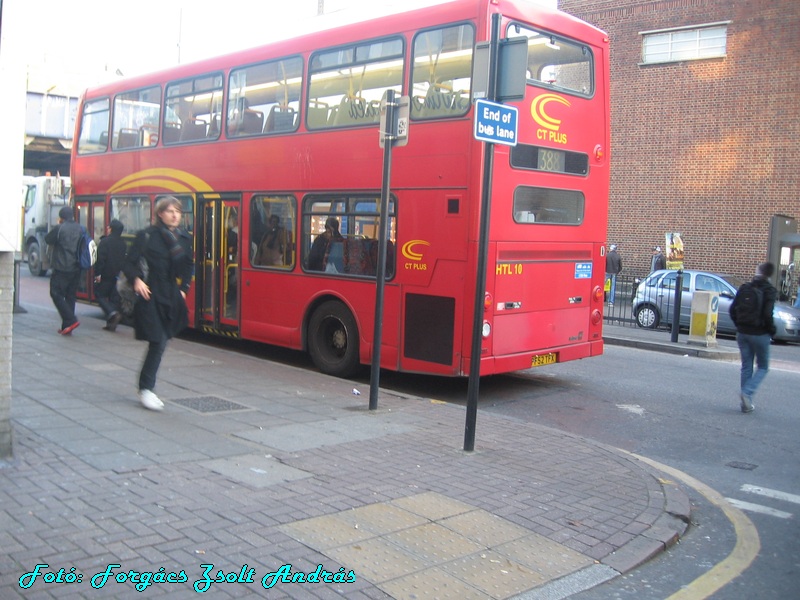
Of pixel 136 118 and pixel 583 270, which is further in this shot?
pixel 136 118

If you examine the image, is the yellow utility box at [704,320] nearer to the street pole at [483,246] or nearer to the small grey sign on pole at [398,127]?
the small grey sign on pole at [398,127]

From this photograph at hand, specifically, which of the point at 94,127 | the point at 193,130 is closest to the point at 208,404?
the point at 193,130

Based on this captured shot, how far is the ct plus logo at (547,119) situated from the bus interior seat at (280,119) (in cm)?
351

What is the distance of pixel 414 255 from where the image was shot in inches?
372

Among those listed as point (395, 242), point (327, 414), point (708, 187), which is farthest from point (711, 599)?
point (708, 187)

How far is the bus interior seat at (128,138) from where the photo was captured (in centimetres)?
1430

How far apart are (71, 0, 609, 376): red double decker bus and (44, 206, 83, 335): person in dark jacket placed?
183cm

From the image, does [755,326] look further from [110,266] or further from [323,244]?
[110,266]

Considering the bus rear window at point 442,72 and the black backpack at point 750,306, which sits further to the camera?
the black backpack at point 750,306

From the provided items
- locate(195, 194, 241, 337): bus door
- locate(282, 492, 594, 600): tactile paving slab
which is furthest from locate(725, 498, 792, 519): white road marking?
locate(195, 194, 241, 337): bus door

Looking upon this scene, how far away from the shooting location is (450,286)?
9.15 meters

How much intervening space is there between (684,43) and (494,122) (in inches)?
867

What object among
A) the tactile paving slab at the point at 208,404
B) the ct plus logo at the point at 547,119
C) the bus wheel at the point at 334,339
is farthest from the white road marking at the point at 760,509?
the bus wheel at the point at 334,339

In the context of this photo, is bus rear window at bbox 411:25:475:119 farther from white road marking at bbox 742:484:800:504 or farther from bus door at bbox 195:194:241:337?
white road marking at bbox 742:484:800:504
